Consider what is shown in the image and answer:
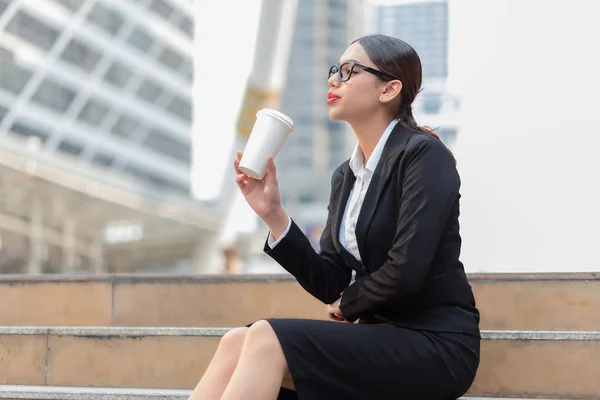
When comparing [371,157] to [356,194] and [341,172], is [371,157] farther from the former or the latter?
[341,172]

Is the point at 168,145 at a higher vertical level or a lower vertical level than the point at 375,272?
higher

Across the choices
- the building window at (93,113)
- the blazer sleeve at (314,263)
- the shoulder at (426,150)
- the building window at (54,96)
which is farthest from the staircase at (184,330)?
the building window at (93,113)

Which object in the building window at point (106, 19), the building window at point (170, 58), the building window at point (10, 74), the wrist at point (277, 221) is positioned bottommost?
the wrist at point (277, 221)

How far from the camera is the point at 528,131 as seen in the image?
17.2 feet

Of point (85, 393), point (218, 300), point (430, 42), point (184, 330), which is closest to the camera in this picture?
point (85, 393)

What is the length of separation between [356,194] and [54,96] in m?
29.5

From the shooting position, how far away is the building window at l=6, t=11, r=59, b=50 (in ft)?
93.9

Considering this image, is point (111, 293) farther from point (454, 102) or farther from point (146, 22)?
point (146, 22)

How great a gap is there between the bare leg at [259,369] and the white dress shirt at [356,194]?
426 millimetres

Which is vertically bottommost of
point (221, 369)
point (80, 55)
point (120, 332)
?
point (120, 332)

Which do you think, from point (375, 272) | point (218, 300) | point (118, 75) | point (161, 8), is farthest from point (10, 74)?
point (375, 272)

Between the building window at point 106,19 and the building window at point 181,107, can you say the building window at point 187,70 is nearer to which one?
the building window at point 181,107

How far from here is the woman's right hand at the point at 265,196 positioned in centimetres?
242

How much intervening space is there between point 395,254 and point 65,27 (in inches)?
1209
